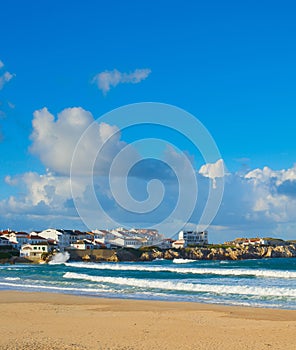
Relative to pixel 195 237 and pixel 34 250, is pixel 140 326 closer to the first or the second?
pixel 34 250

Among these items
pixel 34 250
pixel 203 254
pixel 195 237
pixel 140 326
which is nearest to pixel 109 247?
pixel 203 254

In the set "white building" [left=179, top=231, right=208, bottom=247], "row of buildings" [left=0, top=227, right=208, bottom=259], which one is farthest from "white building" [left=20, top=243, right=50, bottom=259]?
"white building" [left=179, top=231, right=208, bottom=247]

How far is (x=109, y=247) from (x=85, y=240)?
898cm

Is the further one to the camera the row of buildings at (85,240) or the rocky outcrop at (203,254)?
the rocky outcrop at (203,254)

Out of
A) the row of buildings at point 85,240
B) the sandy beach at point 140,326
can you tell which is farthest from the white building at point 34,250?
the sandy beach at point 140,326

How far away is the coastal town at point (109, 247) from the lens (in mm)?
101750

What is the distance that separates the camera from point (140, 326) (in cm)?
1598

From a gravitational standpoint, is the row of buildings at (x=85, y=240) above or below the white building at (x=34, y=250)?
above

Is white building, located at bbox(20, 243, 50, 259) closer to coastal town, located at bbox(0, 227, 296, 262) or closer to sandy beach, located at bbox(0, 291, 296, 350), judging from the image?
coastal town, located at bbox(0, 227, 296, 262)

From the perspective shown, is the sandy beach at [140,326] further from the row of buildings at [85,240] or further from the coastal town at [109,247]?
the row of buildings at [85,240]

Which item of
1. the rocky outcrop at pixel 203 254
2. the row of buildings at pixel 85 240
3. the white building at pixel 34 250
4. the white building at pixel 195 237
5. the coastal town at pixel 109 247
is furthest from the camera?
the white building at pixel 195 237

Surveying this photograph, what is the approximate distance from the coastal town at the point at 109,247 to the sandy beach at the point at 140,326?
74655 millimetres

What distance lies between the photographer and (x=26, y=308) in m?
21.1

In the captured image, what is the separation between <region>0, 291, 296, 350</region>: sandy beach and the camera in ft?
41.7
